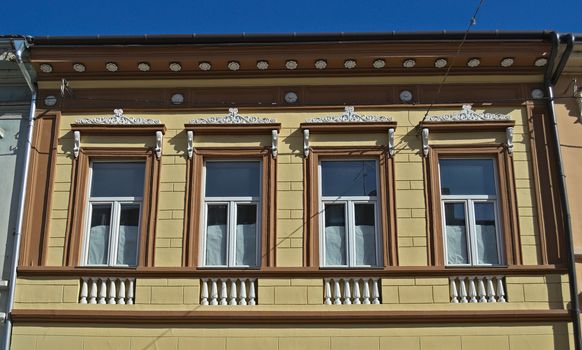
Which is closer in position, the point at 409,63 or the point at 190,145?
the point at 190,145

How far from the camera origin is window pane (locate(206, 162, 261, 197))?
11656mm

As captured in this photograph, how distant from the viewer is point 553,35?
11.6 m

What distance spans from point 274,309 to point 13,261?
12.4 ft

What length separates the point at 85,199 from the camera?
1159cm

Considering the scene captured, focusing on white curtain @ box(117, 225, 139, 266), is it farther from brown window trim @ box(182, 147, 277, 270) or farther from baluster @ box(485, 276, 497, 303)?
baluster @ box(485, 276, 497, 303)

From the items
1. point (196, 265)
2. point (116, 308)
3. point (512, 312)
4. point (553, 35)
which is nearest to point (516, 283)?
point (512, 312)

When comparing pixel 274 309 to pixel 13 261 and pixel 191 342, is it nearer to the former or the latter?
pixel 191 342

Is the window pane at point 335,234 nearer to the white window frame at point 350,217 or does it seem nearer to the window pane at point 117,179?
the white window frame at point 350,217

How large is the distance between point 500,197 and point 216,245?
418cm

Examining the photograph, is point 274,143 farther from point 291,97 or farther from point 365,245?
point 365,245

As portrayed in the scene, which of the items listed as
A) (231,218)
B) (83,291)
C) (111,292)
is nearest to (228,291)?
(231,218)

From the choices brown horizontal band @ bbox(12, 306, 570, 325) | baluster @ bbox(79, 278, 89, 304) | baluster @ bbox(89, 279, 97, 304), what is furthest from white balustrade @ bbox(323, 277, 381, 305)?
baluster @ bbox(79, 278, 89, 304)

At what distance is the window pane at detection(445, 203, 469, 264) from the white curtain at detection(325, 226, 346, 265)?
1.50m

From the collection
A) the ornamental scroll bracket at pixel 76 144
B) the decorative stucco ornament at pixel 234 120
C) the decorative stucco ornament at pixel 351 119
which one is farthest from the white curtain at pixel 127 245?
the decorative stucco ornament at pixel 351 119
